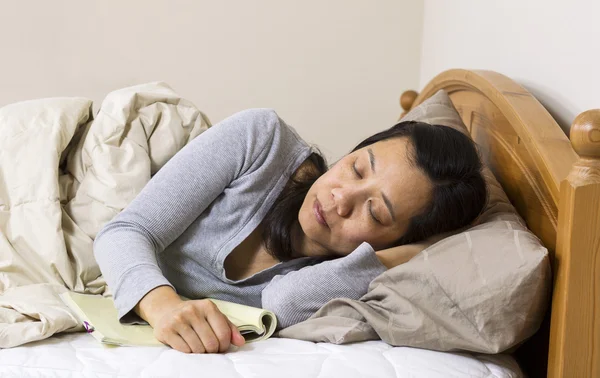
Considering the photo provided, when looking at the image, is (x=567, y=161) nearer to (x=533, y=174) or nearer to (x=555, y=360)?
(x=533, y=174)

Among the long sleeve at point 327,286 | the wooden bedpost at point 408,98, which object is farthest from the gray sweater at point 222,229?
the wooden bedpost at point 408,98

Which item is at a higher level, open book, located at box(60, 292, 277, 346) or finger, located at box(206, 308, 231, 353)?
finger, located at box(206, 308, 231, 353)

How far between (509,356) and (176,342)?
1.74ft

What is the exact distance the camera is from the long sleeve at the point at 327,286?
1.20 meters

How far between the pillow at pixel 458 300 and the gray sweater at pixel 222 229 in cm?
6

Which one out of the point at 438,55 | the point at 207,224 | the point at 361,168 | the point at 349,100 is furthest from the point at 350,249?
the point at 349,100

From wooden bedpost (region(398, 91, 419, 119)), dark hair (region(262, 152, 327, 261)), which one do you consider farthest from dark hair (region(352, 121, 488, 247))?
wooden bedpost (region(398, 91, 419, 119))

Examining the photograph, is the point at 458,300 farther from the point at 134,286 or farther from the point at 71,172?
the point at 71,172

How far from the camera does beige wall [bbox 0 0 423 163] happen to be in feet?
8.41

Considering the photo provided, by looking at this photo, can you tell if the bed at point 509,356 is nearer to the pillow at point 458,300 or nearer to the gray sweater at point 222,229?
the pillow at point 458,300

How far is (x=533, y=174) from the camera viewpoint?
A: 1.24 m

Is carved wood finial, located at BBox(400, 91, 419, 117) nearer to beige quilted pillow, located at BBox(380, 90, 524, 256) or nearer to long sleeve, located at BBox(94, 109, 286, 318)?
beige quilted pillow, located at BBox(380, 90, 524, 256)

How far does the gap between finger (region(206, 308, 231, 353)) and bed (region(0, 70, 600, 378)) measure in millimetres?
21

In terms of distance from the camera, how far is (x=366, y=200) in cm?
125
